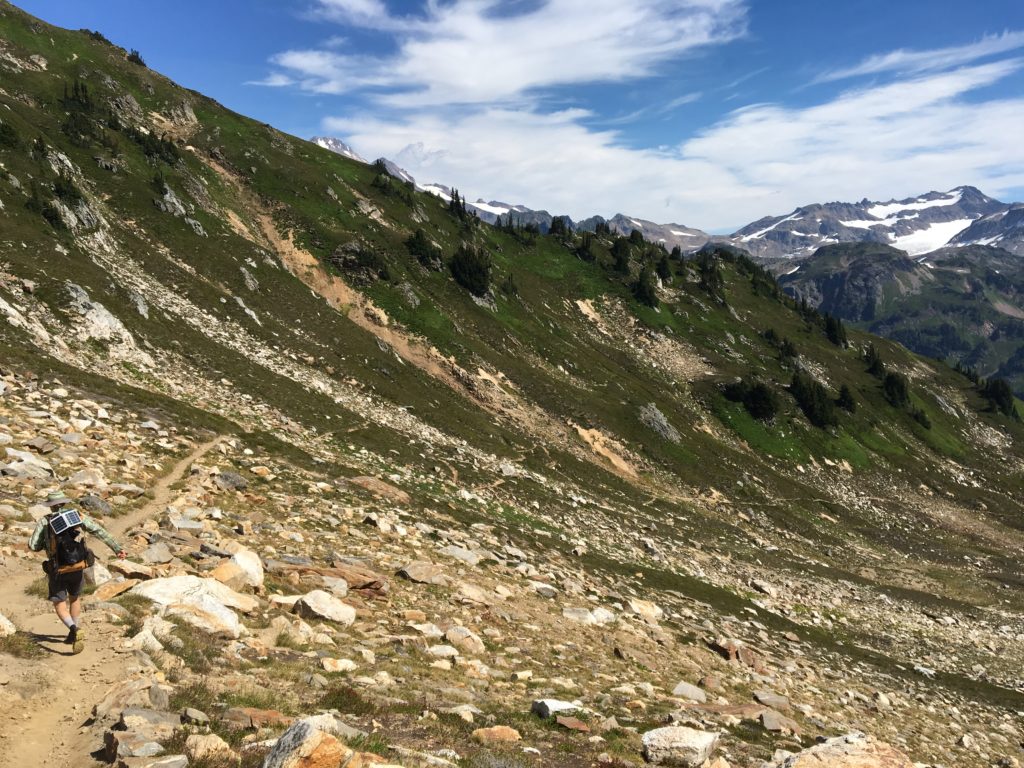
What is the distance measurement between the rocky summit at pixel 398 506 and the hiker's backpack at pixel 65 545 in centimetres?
99

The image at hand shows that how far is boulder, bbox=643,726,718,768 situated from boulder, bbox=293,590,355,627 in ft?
23.5

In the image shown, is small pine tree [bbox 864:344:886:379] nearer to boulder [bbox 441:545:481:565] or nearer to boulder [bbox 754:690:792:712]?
boulder [bbox 754:690:792:712]

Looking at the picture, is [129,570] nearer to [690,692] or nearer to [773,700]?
[690,692]

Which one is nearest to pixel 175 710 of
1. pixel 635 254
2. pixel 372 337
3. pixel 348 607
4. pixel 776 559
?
pixel 348 607

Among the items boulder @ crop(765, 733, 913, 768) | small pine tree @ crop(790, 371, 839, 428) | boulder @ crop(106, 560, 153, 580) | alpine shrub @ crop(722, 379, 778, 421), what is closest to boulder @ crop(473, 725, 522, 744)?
boulder @ crop(765, 733, 913, 768)

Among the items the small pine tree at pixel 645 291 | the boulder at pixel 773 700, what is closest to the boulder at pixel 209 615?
the boulder at pixel 773 700

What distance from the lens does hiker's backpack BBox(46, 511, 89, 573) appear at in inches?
398

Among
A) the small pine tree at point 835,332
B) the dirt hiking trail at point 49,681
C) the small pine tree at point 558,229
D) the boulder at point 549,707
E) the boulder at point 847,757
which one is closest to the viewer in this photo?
the dirt hiking trail at point 49,681

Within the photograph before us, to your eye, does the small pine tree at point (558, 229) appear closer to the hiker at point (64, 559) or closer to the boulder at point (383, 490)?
the boulder at point (383, 490)

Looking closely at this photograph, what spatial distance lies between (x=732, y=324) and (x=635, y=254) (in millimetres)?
25554

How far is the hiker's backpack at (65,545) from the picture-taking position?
1011cm

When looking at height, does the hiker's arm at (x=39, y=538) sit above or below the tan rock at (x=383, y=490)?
above

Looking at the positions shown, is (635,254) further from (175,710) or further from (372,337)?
(175,710)

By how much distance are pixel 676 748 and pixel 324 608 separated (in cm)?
812
